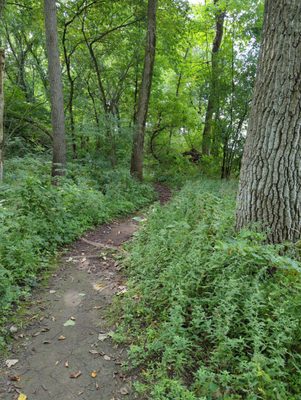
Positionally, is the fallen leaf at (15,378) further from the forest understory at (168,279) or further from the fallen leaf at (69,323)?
the fallen leaf at (69,323)

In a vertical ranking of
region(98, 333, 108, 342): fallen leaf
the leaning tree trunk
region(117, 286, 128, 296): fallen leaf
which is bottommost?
region(98, 333, 108, 342): fallen leaf

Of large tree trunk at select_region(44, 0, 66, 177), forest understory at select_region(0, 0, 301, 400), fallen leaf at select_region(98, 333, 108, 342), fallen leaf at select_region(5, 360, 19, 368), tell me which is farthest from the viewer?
large tree trunk at select_region(44, 0, 66, 177)

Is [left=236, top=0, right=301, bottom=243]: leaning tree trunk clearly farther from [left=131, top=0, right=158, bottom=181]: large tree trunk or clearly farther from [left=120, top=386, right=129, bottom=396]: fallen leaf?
[left=131, top=0, right=158, bottom=181]: large tree trunk

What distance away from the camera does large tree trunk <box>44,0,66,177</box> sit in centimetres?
706

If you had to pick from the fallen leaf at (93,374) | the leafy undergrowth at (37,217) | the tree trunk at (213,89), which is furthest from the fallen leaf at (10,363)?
the tree trunk at (213,89)

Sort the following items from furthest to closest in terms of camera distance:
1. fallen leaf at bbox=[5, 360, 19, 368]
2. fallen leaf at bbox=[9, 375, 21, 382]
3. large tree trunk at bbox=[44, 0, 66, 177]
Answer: large tree trunk at bbox=[44, 0, 66, 177]
fallen leaf at bbox=[5, 360, 19, 368]
fallen leaf at bbox=[9, 375, 21, 382]

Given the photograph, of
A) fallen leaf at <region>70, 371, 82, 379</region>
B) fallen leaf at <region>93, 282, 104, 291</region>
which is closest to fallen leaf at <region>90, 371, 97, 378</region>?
fallen leaf at <region>70, 371, 82, 379</region>

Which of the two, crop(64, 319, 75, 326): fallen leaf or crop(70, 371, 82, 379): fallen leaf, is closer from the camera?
crop(70, 371, 82, 379): fallen leaf

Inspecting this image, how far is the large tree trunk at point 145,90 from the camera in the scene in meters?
9.44

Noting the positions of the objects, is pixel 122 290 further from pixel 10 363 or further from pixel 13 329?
pixel 10 363

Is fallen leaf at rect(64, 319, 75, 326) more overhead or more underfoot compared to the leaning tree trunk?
more underfoot

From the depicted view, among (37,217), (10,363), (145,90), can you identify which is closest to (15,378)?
(10,363)

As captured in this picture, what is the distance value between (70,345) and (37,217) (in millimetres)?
2803

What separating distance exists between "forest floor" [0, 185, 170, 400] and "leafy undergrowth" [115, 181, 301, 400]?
24cm
